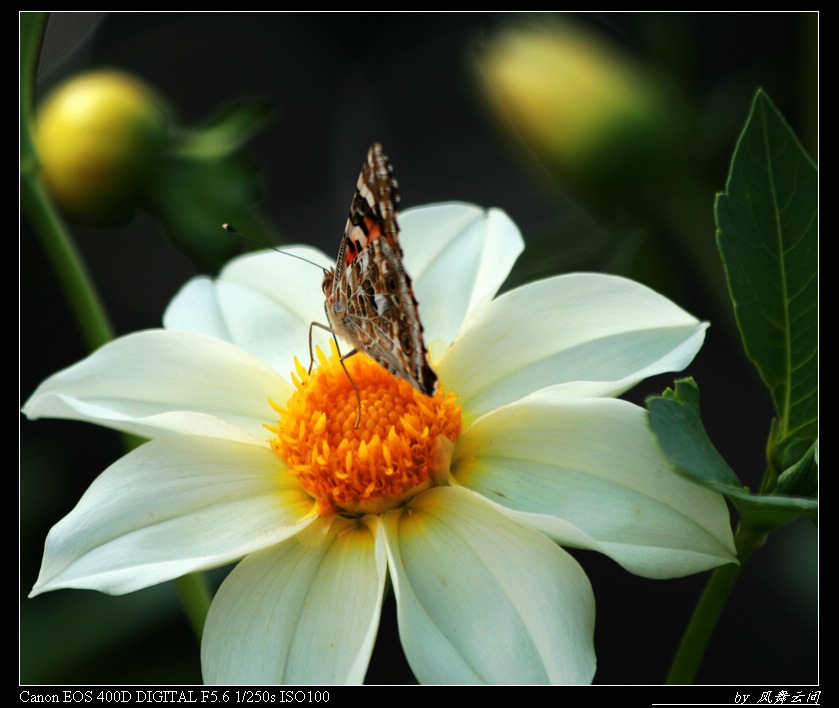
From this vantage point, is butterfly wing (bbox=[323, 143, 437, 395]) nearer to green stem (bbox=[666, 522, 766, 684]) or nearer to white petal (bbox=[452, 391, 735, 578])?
white petal (bbox=[452, 391, 735, 578])

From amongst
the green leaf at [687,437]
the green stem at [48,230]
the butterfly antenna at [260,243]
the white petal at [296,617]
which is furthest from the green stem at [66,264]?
the green leaf at [687,437]

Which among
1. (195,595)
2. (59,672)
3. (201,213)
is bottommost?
(59,672)

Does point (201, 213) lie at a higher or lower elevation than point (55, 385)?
higher

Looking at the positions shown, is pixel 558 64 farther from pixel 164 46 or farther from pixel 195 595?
pixel 164 46

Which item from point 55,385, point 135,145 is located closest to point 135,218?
point 135,145

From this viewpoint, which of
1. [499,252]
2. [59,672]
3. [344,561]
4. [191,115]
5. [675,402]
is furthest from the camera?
[191,115]

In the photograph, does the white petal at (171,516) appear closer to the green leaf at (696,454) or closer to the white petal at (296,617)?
the white petal at (296,617)

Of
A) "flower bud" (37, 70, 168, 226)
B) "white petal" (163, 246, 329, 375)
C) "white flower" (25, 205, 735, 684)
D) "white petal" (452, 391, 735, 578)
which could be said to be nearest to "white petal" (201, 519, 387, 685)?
"white flower" (25, 205, 735, 684)

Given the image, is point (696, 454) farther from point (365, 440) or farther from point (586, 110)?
point (586, 110)
